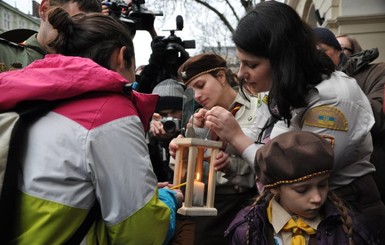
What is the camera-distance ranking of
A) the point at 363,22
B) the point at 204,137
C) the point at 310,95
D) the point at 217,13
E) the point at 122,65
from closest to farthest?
1. the point at 122,65
2. the point at 310,95
3. the point at 204,137
4. the point at 363,22
5. the point at 217,13

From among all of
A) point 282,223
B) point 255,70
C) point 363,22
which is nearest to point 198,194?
point 282,223

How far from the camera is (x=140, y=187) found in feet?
5.67

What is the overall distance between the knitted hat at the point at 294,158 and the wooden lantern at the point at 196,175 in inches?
12.7

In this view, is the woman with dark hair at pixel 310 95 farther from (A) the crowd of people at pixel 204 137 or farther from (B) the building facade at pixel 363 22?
(B) the building facade at pixel 363 22

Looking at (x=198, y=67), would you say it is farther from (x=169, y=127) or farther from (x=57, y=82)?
(x=57, y=82)

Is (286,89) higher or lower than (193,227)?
higher

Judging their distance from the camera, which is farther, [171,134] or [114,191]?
[171,134]

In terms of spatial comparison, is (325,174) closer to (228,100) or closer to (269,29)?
(269,29)

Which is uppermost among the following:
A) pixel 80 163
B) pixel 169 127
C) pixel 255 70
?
pixel 255 70

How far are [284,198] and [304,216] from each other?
117 millimetres

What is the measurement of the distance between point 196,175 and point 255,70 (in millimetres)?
600

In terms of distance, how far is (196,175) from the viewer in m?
2.58

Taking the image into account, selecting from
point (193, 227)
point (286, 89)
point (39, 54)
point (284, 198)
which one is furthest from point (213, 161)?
point (39, 54)

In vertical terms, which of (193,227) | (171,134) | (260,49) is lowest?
(193,227)
